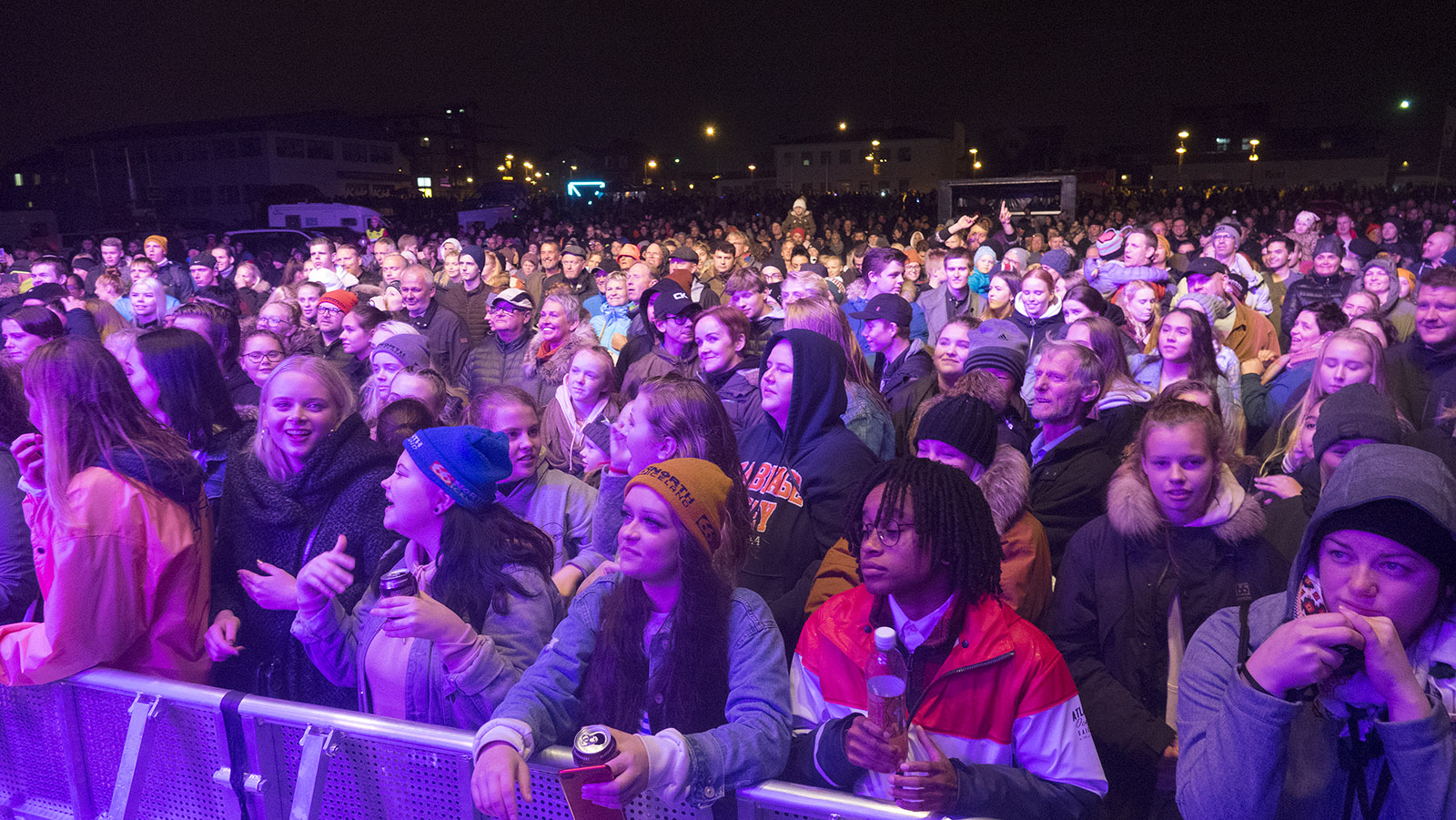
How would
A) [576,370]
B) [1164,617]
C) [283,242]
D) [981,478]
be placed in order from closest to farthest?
[1164,617]
[981,478]
[576,370]
[283,242]

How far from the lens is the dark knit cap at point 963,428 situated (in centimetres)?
312

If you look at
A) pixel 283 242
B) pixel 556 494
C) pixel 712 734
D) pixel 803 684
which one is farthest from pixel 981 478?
pixel 283 242

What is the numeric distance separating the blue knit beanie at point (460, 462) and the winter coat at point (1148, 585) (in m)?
1.80

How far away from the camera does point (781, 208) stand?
30.0 m

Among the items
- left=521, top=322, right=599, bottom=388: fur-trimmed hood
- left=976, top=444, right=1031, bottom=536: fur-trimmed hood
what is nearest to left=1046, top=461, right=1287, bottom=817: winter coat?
left=976, top=444, right=1031, bottom=536: fur-trimmed hood

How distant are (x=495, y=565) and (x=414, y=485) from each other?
12.9 inches

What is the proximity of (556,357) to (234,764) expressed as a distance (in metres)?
3.66

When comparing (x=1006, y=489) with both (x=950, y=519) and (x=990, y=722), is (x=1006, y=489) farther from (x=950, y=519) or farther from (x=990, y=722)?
(x=990, y=722)

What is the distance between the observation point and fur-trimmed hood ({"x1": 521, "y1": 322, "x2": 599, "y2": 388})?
18.8ft

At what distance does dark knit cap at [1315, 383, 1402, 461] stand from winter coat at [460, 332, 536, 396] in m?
4.65

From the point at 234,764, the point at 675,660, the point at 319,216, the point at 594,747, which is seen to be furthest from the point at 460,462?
the point at 319,216

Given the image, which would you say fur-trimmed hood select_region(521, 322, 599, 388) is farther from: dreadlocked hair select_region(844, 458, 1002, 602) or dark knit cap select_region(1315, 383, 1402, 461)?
dark knit cap select_region(1315, 383, 1402, 461)

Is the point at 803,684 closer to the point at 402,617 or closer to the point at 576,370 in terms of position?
the point at 402,617

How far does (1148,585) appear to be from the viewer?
2.76 metres
